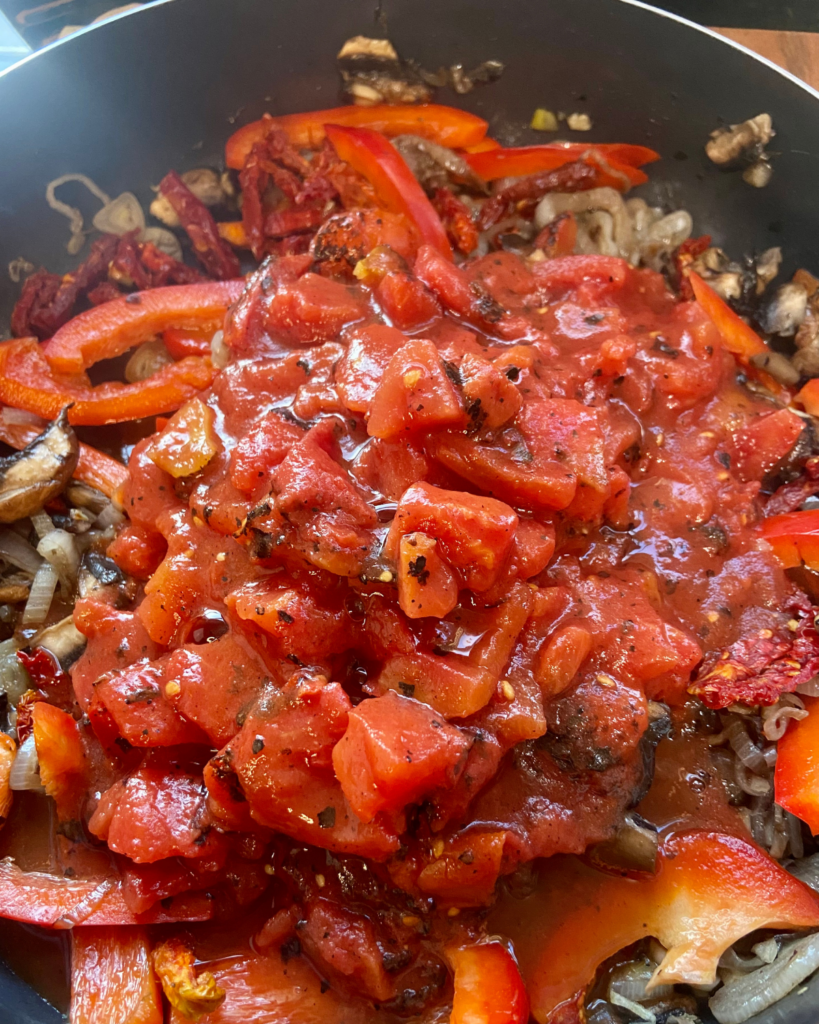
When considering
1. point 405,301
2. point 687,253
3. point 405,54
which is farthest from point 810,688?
point 405,54

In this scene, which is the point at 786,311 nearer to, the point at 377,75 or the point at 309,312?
the point at 309,312

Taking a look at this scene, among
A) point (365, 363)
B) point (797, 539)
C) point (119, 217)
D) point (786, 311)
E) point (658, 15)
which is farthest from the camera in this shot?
point (119, 217)

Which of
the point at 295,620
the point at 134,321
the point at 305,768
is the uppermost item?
the point at 134,321

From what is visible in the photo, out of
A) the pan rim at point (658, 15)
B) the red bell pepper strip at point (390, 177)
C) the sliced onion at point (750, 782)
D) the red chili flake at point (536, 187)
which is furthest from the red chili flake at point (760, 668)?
the red chili flake at point (536, 187)

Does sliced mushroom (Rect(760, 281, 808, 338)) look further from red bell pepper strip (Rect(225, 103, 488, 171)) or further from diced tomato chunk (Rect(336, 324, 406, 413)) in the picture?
diced tomato chunk (Rect(336, 324, 406, 413))

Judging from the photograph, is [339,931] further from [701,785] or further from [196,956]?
[701,785]

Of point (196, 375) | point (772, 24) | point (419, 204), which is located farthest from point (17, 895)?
point (772, 24)

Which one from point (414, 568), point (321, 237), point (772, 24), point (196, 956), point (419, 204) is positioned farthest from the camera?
point (772, 24)
